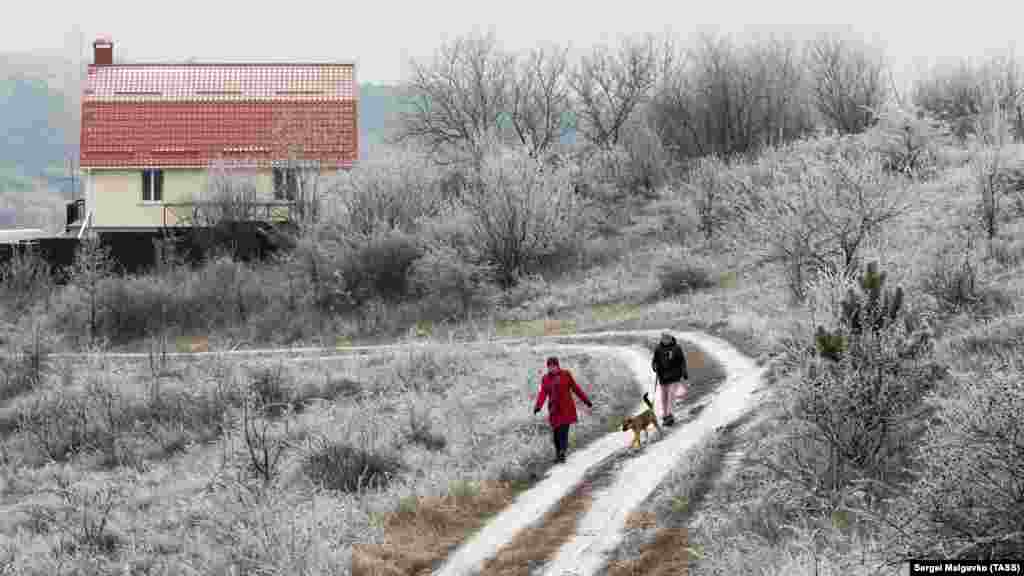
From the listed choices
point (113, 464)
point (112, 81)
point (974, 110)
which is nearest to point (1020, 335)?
point (113, 464)

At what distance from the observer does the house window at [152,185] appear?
46.3 meters

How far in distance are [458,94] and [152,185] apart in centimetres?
1613

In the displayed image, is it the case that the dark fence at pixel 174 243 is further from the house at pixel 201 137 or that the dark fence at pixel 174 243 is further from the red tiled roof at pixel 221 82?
the red tiled roof at pixel 221 82

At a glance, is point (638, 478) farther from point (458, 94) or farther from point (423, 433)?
point (458, 94)

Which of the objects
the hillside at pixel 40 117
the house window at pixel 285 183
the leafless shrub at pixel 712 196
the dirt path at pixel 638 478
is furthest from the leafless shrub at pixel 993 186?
the hillside at pixel 40 117

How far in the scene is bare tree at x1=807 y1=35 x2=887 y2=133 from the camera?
164 ft

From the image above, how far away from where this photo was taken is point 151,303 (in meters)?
39.0

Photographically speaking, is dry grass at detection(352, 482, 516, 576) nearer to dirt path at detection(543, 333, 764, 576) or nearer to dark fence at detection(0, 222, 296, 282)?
Answer: dirt path at detection(543, 333, 764, 576)

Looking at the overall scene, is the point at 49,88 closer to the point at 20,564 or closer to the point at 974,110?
the point at 974,110

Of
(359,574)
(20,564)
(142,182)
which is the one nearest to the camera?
(359,574)

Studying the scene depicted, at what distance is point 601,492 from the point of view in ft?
46.8

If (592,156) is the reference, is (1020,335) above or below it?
below

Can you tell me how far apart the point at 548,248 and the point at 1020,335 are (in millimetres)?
24121

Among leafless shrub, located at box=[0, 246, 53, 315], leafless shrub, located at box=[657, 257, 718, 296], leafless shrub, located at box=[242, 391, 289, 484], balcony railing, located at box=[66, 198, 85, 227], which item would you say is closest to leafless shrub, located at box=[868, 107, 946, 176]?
leafless shrub, located at box=[657, 257, 718, 296]
